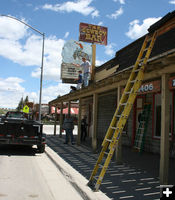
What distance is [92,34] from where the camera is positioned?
1977 centimetres

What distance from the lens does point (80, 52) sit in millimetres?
20312

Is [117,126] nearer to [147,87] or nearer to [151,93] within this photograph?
[147,87]

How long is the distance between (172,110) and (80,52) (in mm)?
12675

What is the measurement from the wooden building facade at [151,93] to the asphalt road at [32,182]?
7.73 feet

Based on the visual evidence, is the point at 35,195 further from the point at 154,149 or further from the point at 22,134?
the point at 154,149

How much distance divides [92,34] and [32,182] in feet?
52.6

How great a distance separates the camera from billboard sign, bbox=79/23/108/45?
19.5 metres

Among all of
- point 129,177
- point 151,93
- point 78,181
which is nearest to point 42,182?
point 78,181

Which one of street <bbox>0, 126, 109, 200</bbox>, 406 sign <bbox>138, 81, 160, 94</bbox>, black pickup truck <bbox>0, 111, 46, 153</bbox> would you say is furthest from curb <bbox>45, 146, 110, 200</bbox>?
406 sign <bbox>138, 81, 160, 94</bbox>

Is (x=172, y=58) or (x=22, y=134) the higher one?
(x=172, y=58)

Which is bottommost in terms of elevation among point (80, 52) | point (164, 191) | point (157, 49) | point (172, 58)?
point (164, 191)

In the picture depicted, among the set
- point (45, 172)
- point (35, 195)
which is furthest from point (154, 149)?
point (35, 195)

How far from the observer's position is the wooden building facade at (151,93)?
543cm

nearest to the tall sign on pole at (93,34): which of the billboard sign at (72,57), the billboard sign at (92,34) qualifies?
the billboard sign at (92,34)
